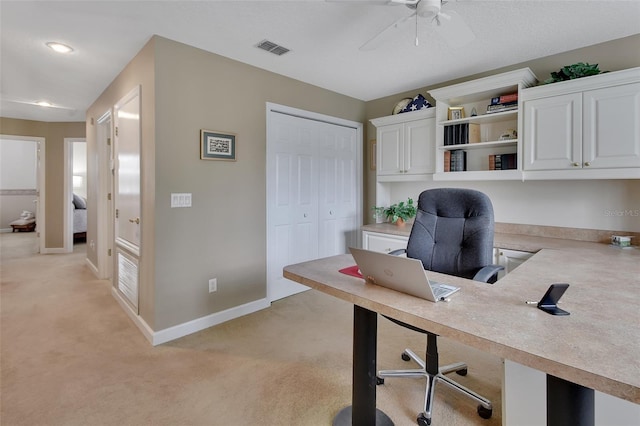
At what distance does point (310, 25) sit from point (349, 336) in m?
2.45

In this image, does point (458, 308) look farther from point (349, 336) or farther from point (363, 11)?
point (363, 11)

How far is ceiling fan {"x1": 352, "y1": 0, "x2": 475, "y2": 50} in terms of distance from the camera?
1.65 m

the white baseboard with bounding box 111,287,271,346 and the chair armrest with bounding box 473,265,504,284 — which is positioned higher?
the chair armrest with bounding box 473,265,504,284

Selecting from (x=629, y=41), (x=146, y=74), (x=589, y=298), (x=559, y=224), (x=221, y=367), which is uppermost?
(x=629, y=41)

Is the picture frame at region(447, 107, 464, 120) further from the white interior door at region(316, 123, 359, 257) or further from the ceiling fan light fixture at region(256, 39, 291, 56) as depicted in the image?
the ceiling fan light fixture at region(256, 39, 291, 56)

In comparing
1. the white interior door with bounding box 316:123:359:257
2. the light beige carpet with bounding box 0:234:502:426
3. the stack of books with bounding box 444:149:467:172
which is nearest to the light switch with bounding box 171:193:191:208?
the light beige carpet with bounding box 0:234:502:426

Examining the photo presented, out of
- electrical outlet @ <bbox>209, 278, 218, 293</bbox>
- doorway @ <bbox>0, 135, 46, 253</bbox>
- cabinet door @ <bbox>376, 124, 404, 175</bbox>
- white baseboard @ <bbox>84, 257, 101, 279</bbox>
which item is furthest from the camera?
doorway @ <bbox>0, 135, 46, 253</bbox>

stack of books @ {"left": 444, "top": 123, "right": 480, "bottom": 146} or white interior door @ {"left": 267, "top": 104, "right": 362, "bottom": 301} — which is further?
white interior door @ {"left": 267, "top": 104, "right": 362, "bottom": 301}

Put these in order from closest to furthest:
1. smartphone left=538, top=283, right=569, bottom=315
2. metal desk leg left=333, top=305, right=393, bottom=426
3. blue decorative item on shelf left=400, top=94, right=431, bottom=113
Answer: smartphone left=538, top=283, right=569, bottom=315 < metal desk leg left=333, top=305, right=393, bottom=426 < blue decorative item on shelf left=400, top=94, right=431, bottom=113

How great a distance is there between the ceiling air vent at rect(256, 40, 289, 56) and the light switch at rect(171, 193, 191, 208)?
1.39 metres

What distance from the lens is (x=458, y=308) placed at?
104cm

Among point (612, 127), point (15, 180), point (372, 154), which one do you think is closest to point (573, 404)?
point (612, 127)

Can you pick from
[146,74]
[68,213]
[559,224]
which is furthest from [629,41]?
[68,213]

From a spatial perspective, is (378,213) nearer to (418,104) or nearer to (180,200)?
(418,104)
